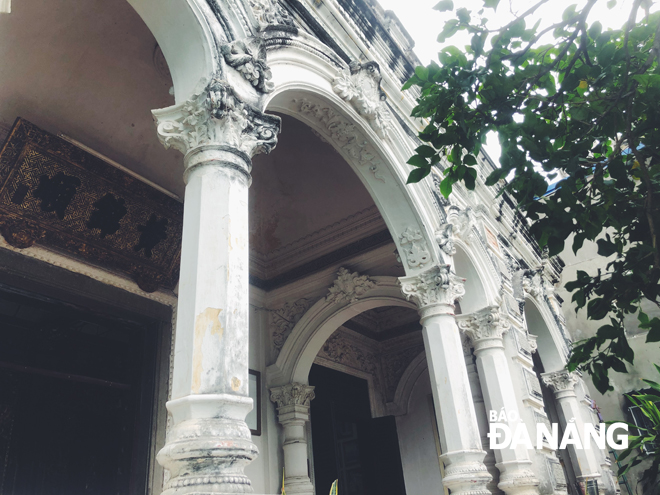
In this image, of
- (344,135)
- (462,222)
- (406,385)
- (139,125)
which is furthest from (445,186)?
(406,385)

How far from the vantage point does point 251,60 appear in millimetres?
3906

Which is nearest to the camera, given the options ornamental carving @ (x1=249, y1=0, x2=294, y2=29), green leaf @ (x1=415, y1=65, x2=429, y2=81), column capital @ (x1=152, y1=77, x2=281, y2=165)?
green leaf @ (x1=415, y1=65, x2=429, y2=81)

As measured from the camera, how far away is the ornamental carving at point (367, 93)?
546 cm

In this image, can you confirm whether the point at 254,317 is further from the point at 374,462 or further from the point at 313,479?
the point at 374,462

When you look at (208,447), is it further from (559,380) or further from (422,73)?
(559,380)

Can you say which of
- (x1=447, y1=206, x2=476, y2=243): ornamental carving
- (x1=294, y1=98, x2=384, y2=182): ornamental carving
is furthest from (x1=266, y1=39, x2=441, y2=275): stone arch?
(x1=447, y1=206, x2=476, y2=243): ornamental carving

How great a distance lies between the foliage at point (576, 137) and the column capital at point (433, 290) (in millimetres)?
2860

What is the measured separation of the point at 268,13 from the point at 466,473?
4.38 m

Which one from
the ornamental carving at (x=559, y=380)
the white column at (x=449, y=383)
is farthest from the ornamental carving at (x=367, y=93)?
the ornamental carving at (x=559, y=380)

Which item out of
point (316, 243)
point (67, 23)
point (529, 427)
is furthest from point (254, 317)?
point (67, 23)

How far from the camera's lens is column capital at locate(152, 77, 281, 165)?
3.49m

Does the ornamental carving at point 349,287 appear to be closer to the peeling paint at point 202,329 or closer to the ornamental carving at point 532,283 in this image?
the ornamental carving at point 532,283

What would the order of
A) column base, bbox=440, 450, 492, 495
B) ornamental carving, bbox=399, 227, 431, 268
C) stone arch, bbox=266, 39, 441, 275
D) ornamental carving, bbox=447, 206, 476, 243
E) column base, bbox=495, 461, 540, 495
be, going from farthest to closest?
ornamental carving, bbox=447, 206, 476, 243 → column base, bbox=495, 461, 540, 495 → ornamental carving, bbox=399, 227, 431, 268 → column base, bbox=440, 450, 492, 495 → stone arch, bbox=266, 39, 441, 275

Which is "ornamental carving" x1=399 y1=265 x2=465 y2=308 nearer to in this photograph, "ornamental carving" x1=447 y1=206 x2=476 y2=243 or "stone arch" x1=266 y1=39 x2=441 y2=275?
"stone arch" x1=266 y1=39 x2=441 y2=275
